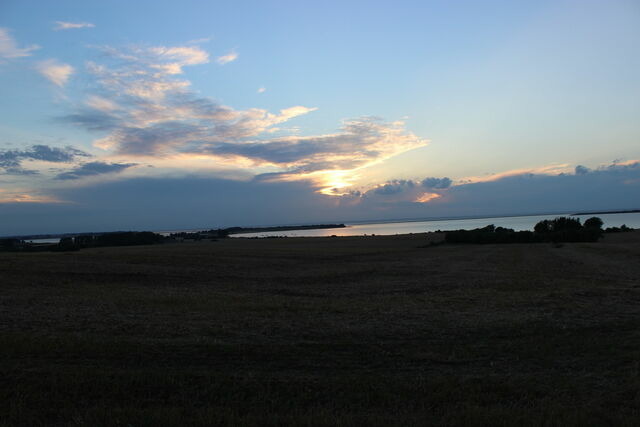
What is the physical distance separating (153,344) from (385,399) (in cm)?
529

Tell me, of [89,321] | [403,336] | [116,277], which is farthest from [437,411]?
[116,277]

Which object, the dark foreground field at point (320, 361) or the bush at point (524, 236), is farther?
the bush at point (524, 236)

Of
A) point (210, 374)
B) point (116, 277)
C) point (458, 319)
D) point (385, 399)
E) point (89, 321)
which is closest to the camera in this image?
point (385, 399)

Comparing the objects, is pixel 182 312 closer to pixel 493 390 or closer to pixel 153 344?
pixel 153 344

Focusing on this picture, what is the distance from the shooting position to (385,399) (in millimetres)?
→ 6660

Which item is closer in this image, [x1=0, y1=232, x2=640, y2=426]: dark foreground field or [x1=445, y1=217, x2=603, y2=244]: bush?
[x1=0, y1=232, x2=640, y2=426]: dark foreground field

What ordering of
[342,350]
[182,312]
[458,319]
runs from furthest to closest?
[182,312] → [458,319] → [342,350]

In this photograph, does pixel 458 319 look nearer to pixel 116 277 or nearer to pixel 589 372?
pixel 589 372

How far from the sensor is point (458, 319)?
1286 centimetres

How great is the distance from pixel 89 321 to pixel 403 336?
8.33 metres

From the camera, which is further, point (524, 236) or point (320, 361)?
point (524, 236)

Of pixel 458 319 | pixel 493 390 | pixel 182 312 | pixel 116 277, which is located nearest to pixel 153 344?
pixel 182 312

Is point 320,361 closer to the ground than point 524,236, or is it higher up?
higher up

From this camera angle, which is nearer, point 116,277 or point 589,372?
point 589,372
